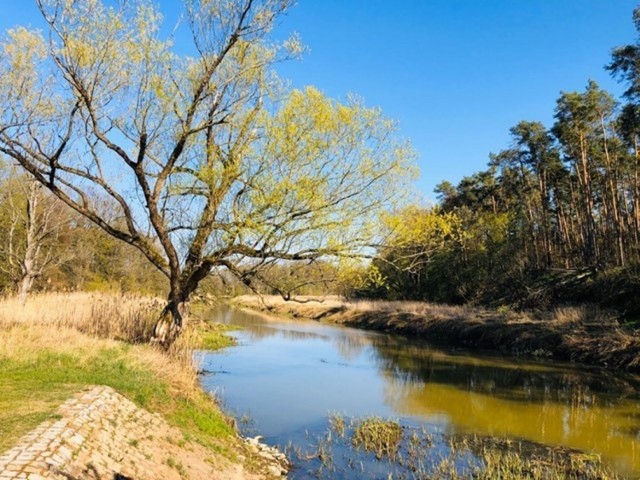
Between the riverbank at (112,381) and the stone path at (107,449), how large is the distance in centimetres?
5

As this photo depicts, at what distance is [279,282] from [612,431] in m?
8.41

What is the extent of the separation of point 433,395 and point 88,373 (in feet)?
31.6

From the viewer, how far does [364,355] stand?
76.3ft

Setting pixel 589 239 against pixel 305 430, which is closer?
pixel 305 430

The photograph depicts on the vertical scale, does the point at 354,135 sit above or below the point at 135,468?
above

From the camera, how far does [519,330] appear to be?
25094 millimetres

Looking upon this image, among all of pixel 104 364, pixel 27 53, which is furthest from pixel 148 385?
pixel 27 53

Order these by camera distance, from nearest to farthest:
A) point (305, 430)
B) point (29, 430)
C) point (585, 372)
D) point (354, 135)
Result: point (29, 430), point (305, 430), point (354, 135), point (585, 372)

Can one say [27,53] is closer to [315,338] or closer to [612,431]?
[612,431]

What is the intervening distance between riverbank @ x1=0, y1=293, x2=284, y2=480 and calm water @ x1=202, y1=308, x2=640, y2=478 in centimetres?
136

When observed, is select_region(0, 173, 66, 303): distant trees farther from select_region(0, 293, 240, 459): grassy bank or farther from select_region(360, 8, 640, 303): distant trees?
select_region(360, 8, 640, 303): distant trees

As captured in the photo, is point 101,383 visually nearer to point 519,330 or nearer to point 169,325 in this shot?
point 169,325

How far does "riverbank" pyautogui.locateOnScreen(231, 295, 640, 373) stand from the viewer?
19328mm

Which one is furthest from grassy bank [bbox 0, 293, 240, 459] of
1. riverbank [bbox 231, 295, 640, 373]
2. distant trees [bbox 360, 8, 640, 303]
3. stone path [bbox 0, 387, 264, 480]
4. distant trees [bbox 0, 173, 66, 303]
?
distant trees [bbox 360, 8, 640, 303]
